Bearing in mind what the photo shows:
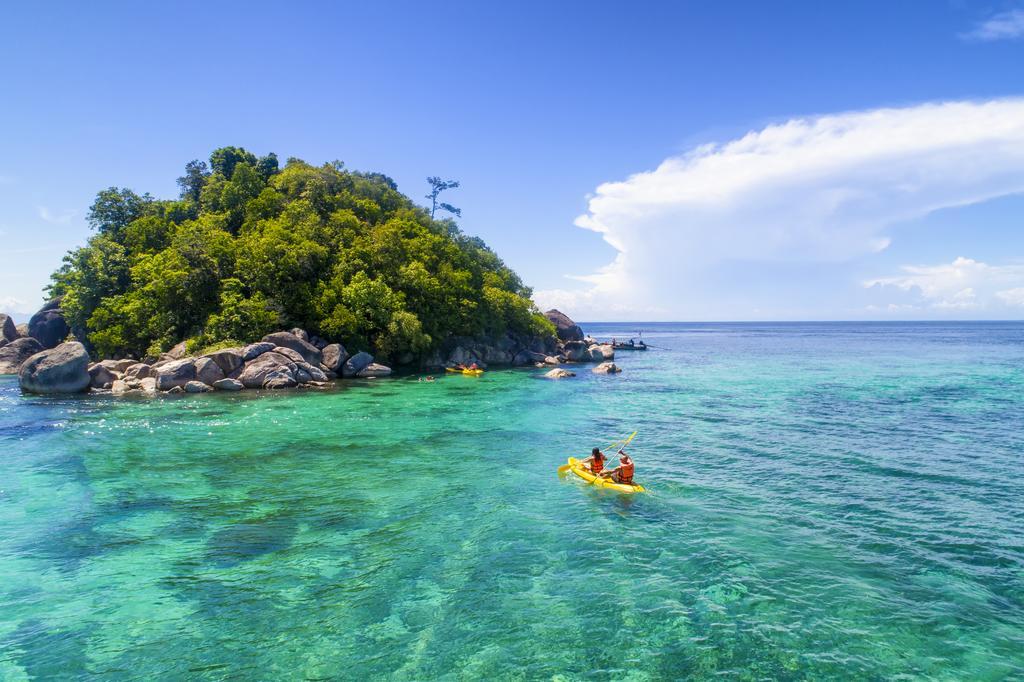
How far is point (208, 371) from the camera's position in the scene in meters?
43.9

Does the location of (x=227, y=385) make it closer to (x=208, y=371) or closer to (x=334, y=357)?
(x=208, y=371)

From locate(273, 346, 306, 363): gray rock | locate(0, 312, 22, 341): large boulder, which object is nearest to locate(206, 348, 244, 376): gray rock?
locate(273, 346, 306, 363): gray rock

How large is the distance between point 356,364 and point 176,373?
15733 millimetres

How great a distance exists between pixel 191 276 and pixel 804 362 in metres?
79.4

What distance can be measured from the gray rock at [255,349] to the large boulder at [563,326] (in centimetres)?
5001

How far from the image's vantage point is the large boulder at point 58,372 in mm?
40531

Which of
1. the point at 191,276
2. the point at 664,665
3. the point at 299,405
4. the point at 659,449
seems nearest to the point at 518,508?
the point at 664,665

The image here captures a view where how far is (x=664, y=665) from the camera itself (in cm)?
1034

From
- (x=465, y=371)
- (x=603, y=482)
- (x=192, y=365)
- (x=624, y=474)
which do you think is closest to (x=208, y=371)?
(x=192, y=365)

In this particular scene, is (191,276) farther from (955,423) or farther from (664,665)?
(955,423)

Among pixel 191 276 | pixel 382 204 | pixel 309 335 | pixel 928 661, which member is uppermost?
pixel 382 204

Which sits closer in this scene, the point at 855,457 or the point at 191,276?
the point at 855,457

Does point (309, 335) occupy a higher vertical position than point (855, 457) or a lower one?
higher

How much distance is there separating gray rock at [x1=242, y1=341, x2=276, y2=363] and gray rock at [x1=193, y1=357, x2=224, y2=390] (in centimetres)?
255
